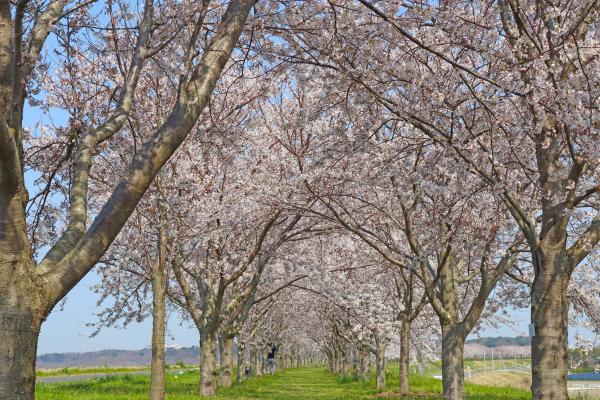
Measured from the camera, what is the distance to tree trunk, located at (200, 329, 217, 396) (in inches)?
643

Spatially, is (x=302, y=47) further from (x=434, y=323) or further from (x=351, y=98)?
(x=434, y=323)

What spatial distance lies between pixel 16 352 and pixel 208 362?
13538 mm

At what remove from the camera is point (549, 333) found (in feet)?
25.4

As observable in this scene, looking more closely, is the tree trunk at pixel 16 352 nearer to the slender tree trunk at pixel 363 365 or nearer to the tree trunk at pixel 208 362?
the tree trunk at pixel 208 362

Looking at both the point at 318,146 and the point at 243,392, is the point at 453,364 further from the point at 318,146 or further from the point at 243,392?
the point at 243,392

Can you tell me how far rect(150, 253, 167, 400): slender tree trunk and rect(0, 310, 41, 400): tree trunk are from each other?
7.31m

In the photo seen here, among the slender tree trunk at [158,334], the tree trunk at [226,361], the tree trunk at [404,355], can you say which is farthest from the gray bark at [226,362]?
the slender tree trunk at [158,334]

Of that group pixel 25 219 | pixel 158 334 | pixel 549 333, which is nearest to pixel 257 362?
pixel 158 334

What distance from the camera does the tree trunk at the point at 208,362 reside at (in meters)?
16.3

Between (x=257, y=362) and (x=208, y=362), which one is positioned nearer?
(x=208, y=362)

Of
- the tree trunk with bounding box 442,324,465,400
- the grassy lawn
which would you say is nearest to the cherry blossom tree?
the tree trunk with bounding box 442,324,465,400

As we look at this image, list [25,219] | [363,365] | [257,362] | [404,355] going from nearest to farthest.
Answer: [25,219], [404,355], [363,365], [257,362]

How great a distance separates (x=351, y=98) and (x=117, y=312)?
14190 mm

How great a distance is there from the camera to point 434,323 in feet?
102
